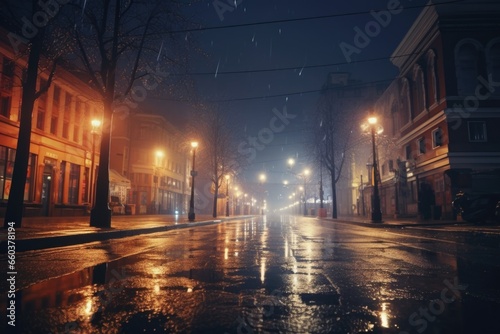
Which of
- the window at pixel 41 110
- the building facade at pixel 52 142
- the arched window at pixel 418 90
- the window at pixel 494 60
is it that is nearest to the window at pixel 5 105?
the building facade at pixel 52 142

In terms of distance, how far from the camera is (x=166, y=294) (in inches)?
128

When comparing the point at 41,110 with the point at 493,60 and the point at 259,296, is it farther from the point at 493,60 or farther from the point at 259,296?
the point at 493,60

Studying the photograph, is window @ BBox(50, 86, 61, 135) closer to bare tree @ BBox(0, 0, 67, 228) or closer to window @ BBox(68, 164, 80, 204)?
window @ BBox(68, 164, 80, 204)

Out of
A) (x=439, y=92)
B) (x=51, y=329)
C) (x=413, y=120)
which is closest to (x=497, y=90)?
(x=439, y=92)

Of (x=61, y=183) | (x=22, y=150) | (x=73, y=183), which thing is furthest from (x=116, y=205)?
(x=22, y=150)

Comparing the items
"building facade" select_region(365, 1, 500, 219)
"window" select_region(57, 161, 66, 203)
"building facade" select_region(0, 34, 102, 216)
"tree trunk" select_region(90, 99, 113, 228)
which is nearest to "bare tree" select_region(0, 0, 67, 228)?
"tree trunk" select_region(90, 99, 113, 228)

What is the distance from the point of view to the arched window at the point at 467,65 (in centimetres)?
2539

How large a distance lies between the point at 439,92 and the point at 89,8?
2504cm

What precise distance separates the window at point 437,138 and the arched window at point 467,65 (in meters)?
3.17

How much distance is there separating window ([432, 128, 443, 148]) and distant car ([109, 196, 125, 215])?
28.0 m

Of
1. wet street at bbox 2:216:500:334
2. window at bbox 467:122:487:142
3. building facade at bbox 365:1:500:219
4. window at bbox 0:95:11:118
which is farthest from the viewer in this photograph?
window at bbox 467:122:487:142

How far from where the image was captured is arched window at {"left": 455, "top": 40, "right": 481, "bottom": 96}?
1000 inches

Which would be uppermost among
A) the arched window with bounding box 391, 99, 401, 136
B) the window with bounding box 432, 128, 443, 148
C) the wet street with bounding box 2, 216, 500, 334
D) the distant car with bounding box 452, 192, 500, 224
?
the arched window with bounding box 391, 99, 401, 136

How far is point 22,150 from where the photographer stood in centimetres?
1152
